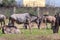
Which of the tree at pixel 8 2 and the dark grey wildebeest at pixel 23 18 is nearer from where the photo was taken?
the dark grey wildebeest at pixel 23 18

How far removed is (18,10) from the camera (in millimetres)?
38250

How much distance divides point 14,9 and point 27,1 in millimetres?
17066

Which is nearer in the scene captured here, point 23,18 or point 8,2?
point 23,18

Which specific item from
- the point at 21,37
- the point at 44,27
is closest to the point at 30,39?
the point at 21,37

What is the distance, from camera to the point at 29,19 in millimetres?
24453

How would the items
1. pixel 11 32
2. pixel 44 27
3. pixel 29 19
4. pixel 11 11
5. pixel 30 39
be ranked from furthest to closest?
pixel 11 11 < pixel 44 27 < pixel 29 19 < pixel 11 32 < pixel 30 39

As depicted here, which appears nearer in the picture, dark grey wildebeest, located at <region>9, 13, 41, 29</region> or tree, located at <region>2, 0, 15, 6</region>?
dark grey wildebeest, located at <region>9, 13, 41, 29</region>

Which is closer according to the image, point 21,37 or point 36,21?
point 21,37

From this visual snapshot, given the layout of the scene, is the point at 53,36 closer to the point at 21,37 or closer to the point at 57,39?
the point at 57,39

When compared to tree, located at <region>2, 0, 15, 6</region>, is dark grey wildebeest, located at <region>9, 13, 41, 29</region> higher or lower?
lower

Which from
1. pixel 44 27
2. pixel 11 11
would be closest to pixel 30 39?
pixel 44 27

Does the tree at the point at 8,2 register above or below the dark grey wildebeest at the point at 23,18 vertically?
above

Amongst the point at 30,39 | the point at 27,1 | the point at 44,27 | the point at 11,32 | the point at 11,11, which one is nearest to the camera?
the point at 30,39

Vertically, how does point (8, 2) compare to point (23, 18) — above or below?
above
